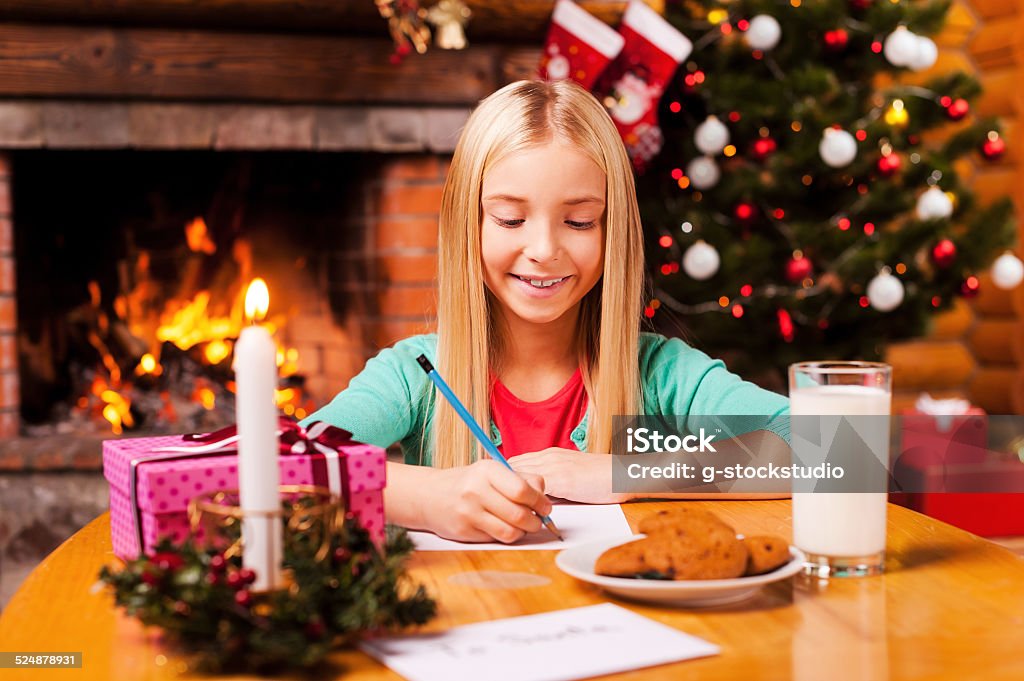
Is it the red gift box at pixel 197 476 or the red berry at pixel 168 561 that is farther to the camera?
the red gift box at pixel 197 476

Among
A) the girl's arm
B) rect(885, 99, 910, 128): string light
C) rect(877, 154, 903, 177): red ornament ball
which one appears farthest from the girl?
rect(885, 99, 910, 128): string light

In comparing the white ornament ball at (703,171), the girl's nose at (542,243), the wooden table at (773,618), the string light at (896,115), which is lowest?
the wooden table at (773,618)

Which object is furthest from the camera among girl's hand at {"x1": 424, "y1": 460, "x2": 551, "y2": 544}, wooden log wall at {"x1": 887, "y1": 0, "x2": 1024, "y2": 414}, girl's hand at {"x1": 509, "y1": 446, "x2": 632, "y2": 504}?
wooden log wall at {"x1": 887, "y1": 0, "x2": 1024, "y2": 414}

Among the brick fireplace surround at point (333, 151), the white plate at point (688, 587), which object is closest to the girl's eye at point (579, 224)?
the white plate at point (688, 587)

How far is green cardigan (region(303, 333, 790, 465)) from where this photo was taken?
1.30 meters

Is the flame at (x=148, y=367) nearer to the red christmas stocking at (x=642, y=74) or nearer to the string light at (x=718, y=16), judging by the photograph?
the red christmas stocking at (x=642, y=74)

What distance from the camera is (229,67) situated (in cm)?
240

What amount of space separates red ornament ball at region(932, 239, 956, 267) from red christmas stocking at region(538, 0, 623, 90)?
38.3 inches

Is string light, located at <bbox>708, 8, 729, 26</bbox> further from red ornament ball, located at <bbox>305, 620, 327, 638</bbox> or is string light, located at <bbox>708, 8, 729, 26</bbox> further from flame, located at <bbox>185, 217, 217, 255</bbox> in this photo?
red ornament ball, located at <bbox>305, 620, 327, 638</bbox>

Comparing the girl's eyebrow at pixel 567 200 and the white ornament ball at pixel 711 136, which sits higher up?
the white ornament ball at pixel 711 136

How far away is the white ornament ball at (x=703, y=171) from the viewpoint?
9.05 feet

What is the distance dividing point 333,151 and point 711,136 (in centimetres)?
92

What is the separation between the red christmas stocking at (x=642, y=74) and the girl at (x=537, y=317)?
131 centimetres

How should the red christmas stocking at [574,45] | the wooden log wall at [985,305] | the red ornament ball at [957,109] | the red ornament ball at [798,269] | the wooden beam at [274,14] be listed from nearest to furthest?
the wooden beam at [274,14]
the red christmas stocking at [574,45]
the red ornament ball at [798,269]
the red ornament ball at [957,109]
the wooden log wall at [985,305]
